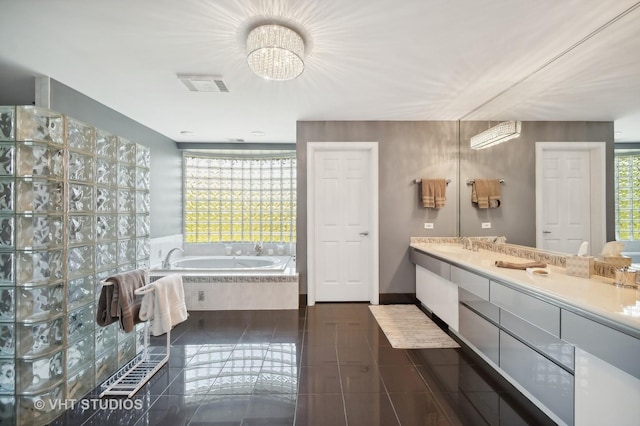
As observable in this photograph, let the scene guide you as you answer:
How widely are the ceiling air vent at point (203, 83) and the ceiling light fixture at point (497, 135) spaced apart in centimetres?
270

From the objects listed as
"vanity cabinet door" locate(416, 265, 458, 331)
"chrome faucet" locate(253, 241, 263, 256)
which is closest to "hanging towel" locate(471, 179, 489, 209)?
"vanity cabinet door" locate(416, 265, 458, 331)

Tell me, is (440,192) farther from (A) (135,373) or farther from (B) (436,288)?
(A) (135,373)

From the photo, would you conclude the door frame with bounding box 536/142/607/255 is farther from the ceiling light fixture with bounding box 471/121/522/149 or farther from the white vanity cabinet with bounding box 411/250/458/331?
→ the white vanity cabinet with bounding box 411/250/458/331

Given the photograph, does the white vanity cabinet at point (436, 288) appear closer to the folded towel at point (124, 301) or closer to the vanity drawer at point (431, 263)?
the vanity drawer at point (431, 263)

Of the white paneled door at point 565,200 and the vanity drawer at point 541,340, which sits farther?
the white paneled door at point 565,200

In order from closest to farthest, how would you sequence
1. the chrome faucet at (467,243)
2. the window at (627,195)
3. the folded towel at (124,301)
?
the window at (627,195), the folded towel at (124,301), the chrome faucet at (467,243)

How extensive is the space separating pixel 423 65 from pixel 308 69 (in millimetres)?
959

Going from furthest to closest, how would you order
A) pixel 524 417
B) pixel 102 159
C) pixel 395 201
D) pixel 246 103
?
pixel 395 201 → pixel 246 103 → pixel 102 159 → pixel 524 417

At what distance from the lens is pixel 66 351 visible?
1748mm

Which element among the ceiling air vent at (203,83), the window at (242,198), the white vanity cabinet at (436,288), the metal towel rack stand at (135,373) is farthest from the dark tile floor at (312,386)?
the ceiling air vent at (203,83)

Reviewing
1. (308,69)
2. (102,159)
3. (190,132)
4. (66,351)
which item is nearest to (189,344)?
(66,351)

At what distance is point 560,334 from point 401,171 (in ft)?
8.43

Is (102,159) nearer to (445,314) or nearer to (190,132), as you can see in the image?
(190,132)

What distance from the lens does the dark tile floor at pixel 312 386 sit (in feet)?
5.53
